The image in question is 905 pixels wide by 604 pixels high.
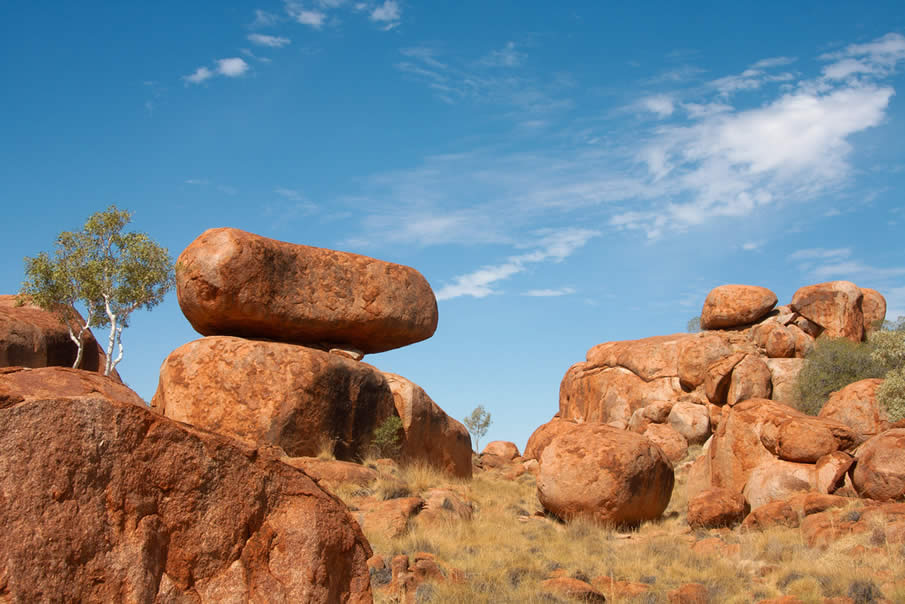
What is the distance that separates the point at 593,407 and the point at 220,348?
1791cm

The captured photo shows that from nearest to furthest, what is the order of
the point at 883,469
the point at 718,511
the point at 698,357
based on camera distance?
the point at 883,469
the point at 718,511
the point at 698,357

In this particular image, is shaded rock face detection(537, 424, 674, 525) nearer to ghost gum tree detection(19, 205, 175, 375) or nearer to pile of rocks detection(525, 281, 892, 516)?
pile of rocks detection(525, 281, 892, 516)

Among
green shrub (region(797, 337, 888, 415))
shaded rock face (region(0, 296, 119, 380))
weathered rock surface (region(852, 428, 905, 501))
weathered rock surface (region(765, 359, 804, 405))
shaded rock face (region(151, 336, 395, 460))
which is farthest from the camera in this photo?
weathered rock surface (region(765, 359, 804, 405))

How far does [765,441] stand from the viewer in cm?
1334

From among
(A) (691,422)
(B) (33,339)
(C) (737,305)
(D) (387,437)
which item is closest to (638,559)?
(D) (387,437)

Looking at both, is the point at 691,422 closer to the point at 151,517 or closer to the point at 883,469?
the point at 883,469

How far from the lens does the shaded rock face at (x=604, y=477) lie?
40.4 feet

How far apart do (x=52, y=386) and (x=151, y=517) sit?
145 cm

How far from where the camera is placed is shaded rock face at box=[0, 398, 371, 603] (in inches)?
132

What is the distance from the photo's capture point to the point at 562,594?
804cm

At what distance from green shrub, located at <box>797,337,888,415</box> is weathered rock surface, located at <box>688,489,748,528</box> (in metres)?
12.4

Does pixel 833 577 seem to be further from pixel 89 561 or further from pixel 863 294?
pixel 863 294

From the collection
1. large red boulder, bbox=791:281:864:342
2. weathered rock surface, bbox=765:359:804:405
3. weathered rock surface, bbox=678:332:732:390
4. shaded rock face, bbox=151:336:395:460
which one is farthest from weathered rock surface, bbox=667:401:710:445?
shaded rock face, bbox=151:336:395:460

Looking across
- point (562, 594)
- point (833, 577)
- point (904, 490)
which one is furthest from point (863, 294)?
point (562, 594)
